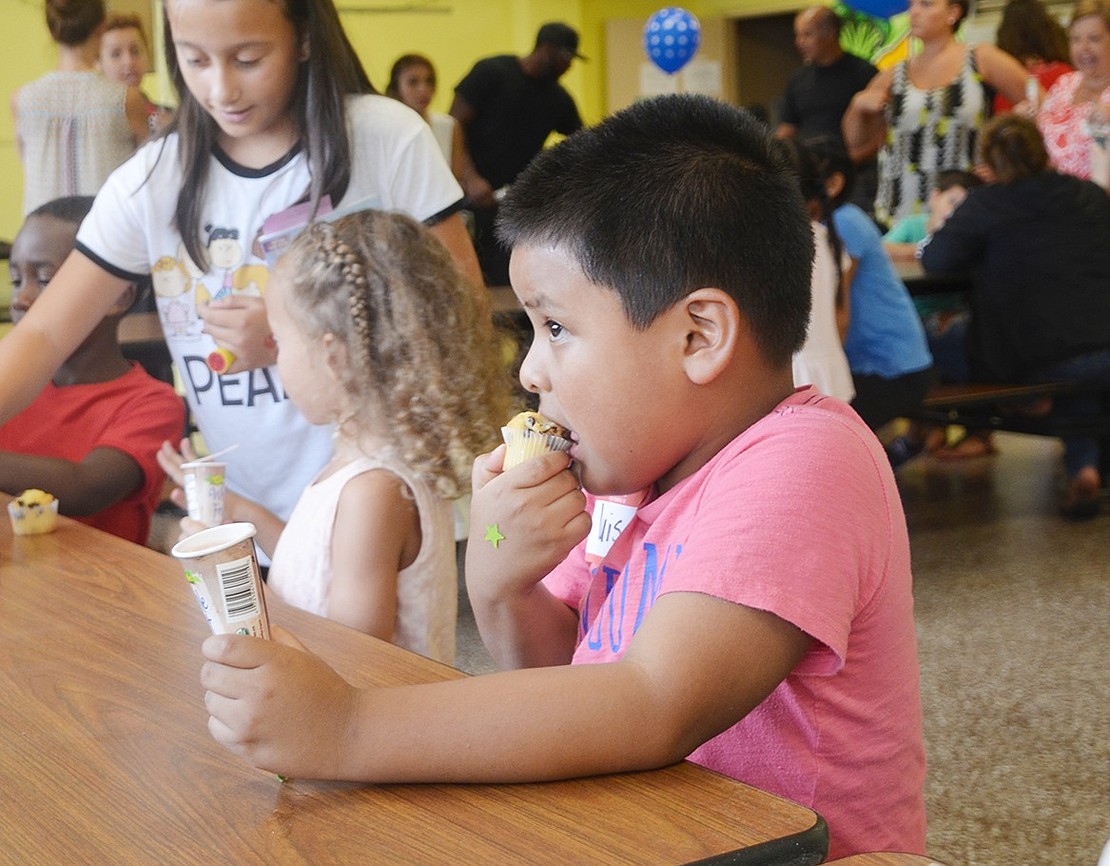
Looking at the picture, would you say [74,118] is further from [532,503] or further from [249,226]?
[532,503]

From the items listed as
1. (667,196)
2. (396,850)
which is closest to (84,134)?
(667,196)

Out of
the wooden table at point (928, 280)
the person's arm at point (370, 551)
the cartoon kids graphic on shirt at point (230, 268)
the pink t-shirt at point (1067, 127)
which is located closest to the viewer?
the person's arm at point (370, 551)

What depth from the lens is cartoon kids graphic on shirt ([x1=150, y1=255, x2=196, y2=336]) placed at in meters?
2.11

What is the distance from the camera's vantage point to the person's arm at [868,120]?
5609mm

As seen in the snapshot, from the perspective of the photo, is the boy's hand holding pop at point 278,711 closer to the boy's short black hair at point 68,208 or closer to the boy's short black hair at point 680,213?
the boy's short black hair at point 680,213

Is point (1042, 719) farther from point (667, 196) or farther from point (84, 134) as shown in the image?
point (84, 134)

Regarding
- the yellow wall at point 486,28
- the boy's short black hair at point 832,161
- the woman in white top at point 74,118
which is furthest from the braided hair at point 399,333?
the yellow wall at point 486,28

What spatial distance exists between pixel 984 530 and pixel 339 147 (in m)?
3.00

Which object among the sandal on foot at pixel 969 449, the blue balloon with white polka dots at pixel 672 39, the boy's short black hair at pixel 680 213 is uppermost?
the blue balloon with white polka dots at pixel 672 39

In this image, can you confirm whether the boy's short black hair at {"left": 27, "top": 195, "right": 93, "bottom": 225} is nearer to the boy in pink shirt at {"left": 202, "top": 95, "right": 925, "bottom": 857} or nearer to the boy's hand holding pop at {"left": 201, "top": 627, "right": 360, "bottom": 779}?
the boy in pink shirt at {"left": 202, "top": 95, "right": 925, "bottom": 857}

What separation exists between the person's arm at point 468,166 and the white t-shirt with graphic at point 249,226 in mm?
3376

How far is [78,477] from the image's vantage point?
7.66 ft

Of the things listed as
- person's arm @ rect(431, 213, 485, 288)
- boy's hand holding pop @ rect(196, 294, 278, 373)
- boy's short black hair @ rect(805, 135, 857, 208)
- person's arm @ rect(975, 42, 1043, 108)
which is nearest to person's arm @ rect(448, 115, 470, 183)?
boy's short black hair @ rect(805, 135, 857, 208)

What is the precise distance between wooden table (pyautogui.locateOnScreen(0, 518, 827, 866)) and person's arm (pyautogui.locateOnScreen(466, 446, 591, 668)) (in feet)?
0.28
